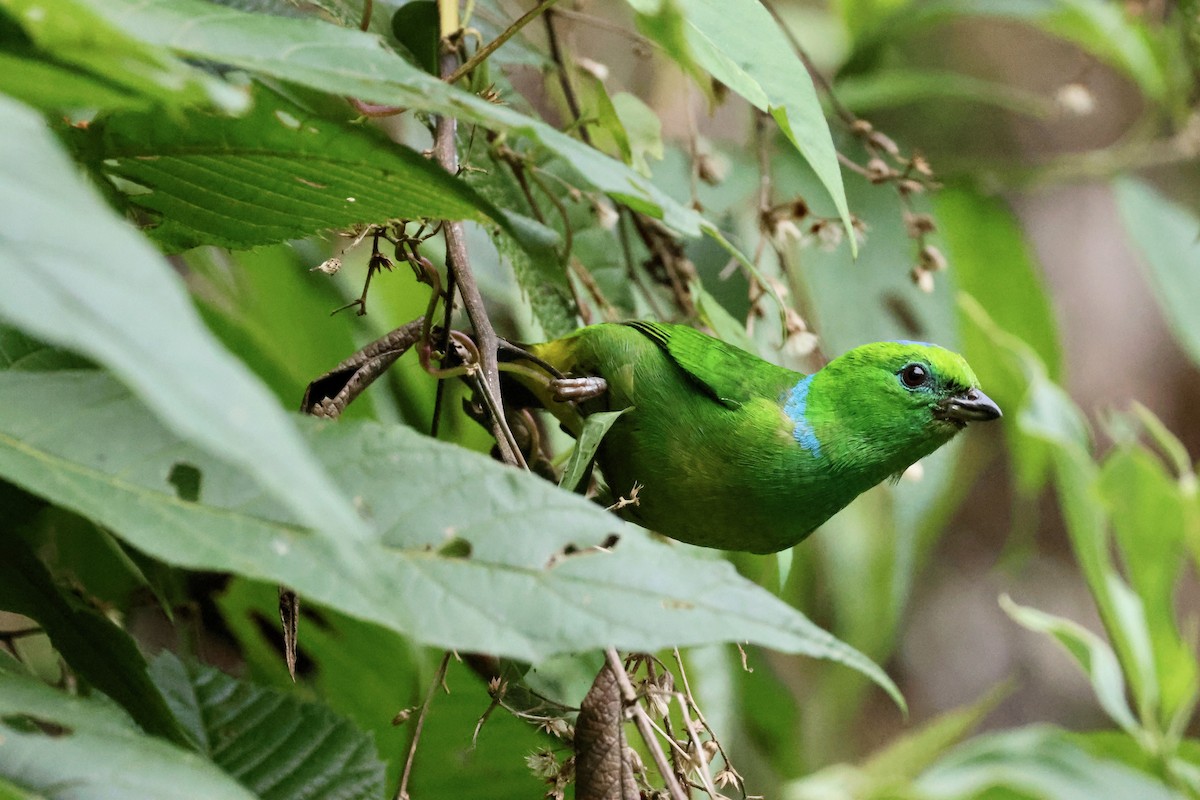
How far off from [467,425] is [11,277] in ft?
6.48

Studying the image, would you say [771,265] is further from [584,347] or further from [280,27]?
[280,27]

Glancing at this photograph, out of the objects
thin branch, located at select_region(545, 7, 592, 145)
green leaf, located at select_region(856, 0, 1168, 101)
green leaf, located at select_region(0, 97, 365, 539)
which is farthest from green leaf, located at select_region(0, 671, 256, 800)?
green leaf, located at select_region(856, 0, 1168, 101)

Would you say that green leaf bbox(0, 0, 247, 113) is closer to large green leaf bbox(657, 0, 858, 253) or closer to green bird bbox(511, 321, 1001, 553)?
large green leaf bbox(657, 0, 858, 253)

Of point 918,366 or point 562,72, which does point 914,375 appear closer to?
point 918,366

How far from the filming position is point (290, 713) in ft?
5.67

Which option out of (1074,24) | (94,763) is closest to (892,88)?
(1074,24)

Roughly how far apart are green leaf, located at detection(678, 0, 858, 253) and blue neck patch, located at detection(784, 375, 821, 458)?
2.40ft

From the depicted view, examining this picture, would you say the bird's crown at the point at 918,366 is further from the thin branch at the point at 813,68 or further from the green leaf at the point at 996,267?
the green leaf at the point at 996,267

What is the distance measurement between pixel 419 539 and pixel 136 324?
0.49 m

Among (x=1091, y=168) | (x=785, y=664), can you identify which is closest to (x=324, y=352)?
(x=1091, y=168)

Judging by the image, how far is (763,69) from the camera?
1439 millimetres

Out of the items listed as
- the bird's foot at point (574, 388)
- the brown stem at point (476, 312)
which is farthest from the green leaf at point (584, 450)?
the bird's foot at point (574, 388)

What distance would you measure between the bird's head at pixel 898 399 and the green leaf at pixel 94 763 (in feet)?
4.80

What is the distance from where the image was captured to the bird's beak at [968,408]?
7.48 ft
